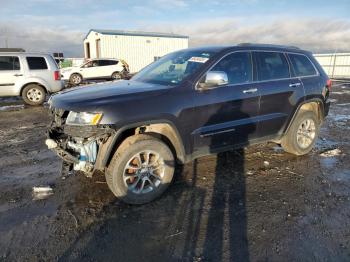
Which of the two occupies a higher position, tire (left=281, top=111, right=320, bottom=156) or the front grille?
the front grille

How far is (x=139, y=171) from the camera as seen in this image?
3.98 metres

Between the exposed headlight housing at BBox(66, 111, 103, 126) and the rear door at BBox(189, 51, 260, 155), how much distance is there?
1200 millimetres

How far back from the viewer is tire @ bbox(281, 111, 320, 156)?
5.58 meters

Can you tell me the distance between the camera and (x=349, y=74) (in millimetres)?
26750

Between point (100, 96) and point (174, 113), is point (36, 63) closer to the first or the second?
point (100, 96)

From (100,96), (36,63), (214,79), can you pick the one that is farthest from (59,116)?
(36,63)

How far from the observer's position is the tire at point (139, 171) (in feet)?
12.4

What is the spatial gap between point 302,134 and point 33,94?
9.92 meters

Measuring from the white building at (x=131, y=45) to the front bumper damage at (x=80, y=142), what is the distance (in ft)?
89.5

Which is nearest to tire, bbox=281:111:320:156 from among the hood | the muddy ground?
the muddy ground

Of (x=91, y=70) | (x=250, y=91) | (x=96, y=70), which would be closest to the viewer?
(x=250, y=91)

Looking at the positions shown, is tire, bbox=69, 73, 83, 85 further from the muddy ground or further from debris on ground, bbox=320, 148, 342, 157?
debris on ground, bbox=320, 148, 342, 157

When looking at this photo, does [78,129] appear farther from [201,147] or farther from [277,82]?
[277,82]

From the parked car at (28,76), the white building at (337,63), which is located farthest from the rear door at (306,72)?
the white building at (337,63)
